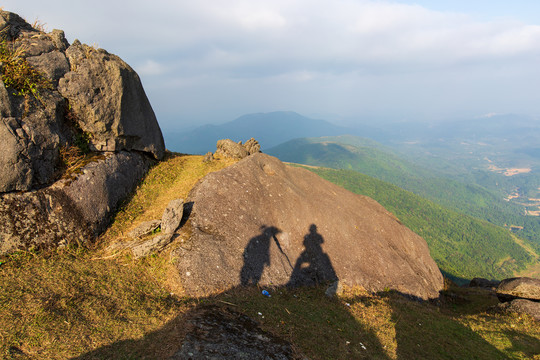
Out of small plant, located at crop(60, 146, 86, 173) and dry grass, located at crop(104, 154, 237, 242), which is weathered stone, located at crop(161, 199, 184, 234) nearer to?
dry grass, located at crop(104, 154, 237, 242)

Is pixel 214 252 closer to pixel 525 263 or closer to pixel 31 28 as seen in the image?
pixel 31 28

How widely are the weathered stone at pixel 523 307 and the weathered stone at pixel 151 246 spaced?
29.1 m

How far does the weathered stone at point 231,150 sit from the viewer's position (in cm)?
2948

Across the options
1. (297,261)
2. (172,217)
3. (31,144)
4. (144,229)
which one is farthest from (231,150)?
(31,144)

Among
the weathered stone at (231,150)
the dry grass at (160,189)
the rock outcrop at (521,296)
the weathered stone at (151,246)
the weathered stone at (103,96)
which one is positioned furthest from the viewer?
the weathered stone at (231,150)

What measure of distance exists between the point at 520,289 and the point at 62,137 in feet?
133

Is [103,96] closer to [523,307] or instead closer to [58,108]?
[58,108]

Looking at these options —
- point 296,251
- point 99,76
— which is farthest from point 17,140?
point 296,251

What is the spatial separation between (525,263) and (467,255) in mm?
48518

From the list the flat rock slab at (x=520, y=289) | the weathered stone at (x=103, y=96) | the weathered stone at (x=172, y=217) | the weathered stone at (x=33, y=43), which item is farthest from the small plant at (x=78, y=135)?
the flat rock slab at (x=520, y=289)

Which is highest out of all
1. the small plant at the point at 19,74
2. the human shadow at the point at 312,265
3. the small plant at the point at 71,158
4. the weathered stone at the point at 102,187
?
the small plant at the point at 19,74

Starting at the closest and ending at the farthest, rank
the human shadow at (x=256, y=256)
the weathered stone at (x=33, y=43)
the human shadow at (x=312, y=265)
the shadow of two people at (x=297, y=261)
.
→ the human shadow at (x=256, y=256) → the shadow of two people at (x=297, y=261) → the weathered stone at (x=33, y=43) → the human shadow at (x=312, y=265)

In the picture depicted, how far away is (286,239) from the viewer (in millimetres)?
21828

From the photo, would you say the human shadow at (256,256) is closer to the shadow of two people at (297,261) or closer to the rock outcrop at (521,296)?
the shadow of two people at (297,261)
